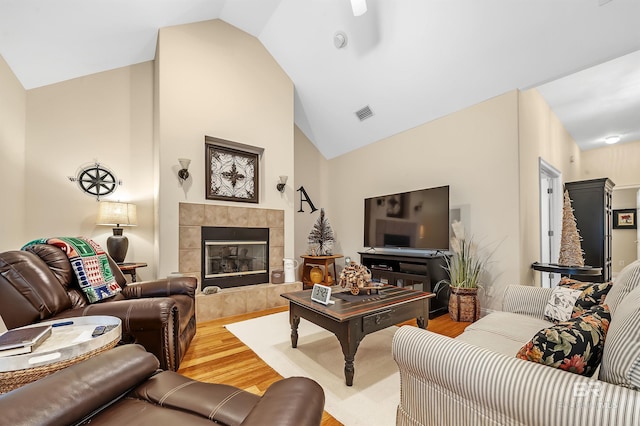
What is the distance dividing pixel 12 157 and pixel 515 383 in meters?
4.35

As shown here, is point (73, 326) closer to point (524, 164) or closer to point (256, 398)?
point (256, 398)

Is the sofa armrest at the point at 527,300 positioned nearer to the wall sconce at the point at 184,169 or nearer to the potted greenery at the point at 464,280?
the potted greenery at the point at 464,280

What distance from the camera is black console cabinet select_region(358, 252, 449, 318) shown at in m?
3.29

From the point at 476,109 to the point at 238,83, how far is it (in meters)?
3.20

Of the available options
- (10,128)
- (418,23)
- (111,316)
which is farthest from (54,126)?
(418,23)

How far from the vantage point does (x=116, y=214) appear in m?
3.23

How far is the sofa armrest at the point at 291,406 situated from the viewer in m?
0.73

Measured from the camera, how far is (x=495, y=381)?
92 cm

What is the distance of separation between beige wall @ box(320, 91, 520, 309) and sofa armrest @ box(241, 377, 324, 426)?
3.12 m

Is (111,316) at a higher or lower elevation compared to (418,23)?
lower

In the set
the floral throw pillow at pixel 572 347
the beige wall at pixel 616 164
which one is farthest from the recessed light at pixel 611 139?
the floral throw pillow at pixel 572 347

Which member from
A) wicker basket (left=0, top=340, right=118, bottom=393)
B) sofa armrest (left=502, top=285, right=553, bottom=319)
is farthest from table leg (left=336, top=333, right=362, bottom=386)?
wicker basket (left=0, top=340, right=118, bottom=393)

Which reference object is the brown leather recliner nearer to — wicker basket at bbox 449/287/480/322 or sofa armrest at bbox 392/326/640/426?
sofa armrest at bbox 392/326/640/426

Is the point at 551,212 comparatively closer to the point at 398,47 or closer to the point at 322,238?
the point at 398,47
